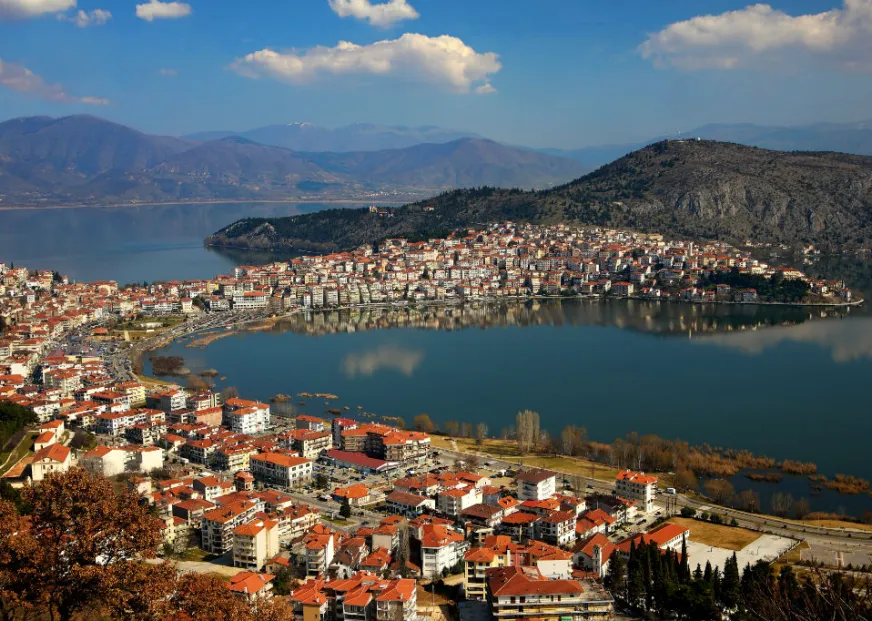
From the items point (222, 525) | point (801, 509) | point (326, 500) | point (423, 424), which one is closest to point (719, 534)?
point (801, 509)

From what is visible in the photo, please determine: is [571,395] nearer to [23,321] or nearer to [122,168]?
[23,321]

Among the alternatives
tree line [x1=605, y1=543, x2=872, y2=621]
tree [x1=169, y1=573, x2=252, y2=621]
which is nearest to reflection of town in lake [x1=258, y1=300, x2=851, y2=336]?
tree line [x1=605, y1=543, x2=872, y2=621]

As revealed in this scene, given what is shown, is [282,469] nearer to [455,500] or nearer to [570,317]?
[455,500]

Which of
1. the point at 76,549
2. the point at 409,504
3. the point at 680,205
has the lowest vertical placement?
the point at 409,504

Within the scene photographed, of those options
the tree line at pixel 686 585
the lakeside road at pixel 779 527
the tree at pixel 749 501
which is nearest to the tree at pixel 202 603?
the tree line at pixel 686 585

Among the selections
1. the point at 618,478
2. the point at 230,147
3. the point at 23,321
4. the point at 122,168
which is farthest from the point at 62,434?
the point at 230,147

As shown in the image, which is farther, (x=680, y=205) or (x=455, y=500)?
(x=680, y=205)
